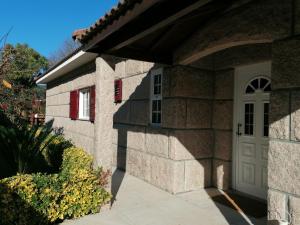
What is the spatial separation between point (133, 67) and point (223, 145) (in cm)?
309

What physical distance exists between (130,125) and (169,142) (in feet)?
6.48

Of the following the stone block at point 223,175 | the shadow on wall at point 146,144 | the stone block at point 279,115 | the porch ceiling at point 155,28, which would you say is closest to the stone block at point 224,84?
the shadow on wall at point 146,144

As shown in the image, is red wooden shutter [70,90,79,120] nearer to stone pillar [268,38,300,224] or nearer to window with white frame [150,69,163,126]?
window with white frame [150,69,163,126]

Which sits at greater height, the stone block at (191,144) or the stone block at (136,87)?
the stone block at (136,87)

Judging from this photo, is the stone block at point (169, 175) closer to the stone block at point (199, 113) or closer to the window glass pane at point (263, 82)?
the stone block at point (199, 113)

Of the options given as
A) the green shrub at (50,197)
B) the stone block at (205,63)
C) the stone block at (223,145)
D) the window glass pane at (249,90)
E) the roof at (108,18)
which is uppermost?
the roof at (108,18)

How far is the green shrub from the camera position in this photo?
4.18 metres

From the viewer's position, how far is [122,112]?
8.21m

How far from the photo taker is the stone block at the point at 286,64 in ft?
10.9

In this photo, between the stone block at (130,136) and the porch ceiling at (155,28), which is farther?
the stone block at (130,136)

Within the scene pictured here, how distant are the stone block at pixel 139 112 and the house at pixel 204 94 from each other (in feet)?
0.08

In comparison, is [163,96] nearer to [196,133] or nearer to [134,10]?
[196,133]

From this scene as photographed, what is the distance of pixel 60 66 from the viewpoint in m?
11.0

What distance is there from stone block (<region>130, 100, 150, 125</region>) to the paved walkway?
1699mm
